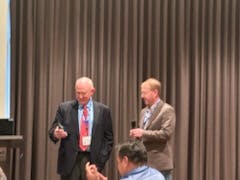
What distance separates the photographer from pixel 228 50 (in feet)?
20.6

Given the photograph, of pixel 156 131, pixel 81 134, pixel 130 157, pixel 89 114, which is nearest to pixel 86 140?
pixel 81 134

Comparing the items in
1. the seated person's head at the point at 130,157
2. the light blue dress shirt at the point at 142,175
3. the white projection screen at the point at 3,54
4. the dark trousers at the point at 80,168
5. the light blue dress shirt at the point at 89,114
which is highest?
the white projection screen at the point at 3,54

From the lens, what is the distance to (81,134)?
474 cm

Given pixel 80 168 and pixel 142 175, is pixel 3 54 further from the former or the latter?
pixel 142 175

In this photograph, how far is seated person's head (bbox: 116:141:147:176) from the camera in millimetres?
2963

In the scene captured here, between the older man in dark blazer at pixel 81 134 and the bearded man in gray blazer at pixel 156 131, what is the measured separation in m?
0.32

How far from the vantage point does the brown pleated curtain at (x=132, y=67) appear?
225 inches

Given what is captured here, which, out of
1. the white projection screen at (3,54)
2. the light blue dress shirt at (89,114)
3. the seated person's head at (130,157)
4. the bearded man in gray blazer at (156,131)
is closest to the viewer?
the seated person's head at (130,157)

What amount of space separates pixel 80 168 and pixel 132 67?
1.72 metres

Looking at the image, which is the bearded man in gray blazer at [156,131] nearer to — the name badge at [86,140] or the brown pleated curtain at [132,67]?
the name badge at [86,140]

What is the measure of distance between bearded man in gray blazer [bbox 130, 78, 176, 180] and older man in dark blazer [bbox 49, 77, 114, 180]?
0.32 m

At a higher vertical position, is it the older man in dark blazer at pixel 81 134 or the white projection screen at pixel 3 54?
the white projection screen at pixel 3 54

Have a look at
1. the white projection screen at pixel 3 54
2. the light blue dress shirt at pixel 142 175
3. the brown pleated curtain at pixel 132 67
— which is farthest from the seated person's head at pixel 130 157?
the brown pleated curtain at pixel 132 67

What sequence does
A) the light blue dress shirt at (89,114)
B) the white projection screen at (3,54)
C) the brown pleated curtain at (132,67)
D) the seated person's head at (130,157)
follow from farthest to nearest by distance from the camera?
the brown pleated curtain at (132,67) → the white projection screen at (3,54) → the light blue dress shirt at (89,114) → the seated person's head at (130,157)
